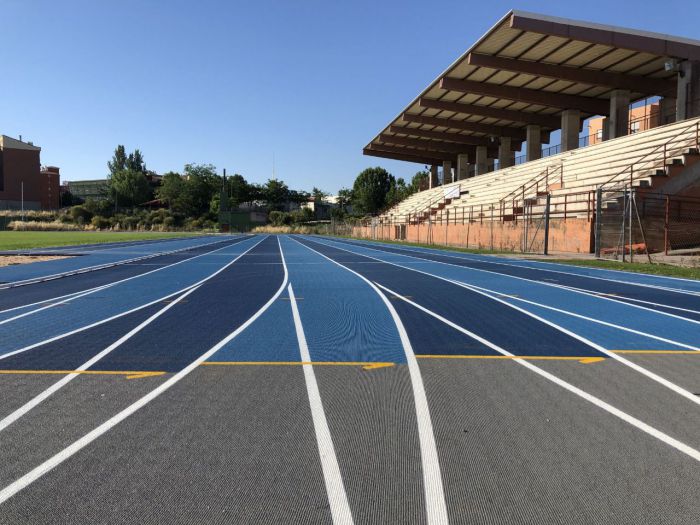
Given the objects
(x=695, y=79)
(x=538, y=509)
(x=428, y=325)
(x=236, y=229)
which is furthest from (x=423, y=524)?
(x=236, y=229)

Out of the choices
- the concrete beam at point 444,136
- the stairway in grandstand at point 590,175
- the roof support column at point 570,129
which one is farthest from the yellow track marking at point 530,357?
the concrete beam at point 444,136

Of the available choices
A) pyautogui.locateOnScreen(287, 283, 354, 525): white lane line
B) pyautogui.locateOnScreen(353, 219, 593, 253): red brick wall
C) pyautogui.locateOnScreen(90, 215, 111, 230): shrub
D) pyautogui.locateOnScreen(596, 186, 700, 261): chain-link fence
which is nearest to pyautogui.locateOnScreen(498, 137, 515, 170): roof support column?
pyautogui.locateOnScreen(353, 219, 593, 253): red brick wall

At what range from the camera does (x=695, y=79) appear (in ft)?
87.1

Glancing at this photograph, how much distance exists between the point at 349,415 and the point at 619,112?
34871mm

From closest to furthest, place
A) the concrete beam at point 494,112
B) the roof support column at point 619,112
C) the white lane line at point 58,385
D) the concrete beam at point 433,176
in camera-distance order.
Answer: the white lane line at point 58,385 < the roof support column at point 619,112 < the concrete beam at point 494,112 < the concrete beam at point 433,176

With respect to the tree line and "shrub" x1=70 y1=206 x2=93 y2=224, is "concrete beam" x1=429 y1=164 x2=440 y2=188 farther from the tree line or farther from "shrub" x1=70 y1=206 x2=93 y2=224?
"shrub" x1=70 y1=206 x2=93 y2=224

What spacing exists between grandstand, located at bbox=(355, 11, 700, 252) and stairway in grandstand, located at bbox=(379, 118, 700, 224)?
0.08 metres

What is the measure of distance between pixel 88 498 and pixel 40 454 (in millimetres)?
685

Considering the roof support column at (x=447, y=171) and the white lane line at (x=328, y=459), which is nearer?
the white lane line at (x=328, y=459)

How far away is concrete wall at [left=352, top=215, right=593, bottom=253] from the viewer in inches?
893

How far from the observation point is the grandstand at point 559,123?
22.6m

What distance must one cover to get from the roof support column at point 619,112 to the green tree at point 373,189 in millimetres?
60536

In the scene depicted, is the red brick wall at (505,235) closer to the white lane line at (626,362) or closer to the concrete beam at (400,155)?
the concrete beam at (400,155)

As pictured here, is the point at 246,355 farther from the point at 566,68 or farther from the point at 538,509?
the point at 566,68
